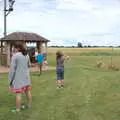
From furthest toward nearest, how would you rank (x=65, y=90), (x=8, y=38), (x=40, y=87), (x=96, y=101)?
(x=8, y=38) → (x=40, y=87) → (x=65, y=90) → (x=96, y=101)

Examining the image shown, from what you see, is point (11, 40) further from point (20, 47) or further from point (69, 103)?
point (20, 47)

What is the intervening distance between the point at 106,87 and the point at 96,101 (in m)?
4.40

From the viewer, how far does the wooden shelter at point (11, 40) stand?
34250 millimetres

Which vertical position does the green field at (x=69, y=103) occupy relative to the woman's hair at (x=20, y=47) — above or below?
below

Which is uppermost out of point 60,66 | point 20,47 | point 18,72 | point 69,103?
point 20,47

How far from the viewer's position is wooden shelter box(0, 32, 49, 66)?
34.2 metres

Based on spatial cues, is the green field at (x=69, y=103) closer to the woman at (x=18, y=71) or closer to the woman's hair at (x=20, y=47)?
the woman at (x=18, y=71)

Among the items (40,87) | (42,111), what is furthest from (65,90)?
(42,111)

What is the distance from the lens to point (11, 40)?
33.9m

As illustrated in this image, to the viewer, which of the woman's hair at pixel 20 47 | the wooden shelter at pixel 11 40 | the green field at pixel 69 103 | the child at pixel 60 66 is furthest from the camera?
the wooden shelter at pixel 11 40

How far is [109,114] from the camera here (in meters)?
12.3

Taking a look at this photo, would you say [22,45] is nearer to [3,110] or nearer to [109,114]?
[3,110]

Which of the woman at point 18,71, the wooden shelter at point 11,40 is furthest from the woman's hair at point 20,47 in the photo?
the wooden shelter at point 11,40

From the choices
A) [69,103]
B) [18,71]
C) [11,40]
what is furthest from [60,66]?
[11,40]
